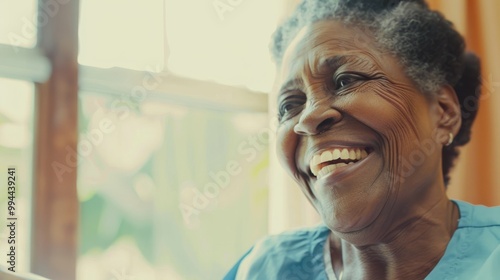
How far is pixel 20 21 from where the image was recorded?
62.0 inches

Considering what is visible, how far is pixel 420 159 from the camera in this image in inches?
46.1

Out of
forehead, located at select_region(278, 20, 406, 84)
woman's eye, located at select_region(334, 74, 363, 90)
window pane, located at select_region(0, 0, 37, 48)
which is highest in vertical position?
window pane, located at select_region(0, 0, 37, 48)

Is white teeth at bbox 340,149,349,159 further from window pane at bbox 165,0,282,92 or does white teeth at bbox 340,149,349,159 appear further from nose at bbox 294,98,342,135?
window pane at bbox 165,0,282,92

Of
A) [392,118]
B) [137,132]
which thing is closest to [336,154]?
[392,118]

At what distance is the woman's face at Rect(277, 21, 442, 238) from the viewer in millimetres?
1142

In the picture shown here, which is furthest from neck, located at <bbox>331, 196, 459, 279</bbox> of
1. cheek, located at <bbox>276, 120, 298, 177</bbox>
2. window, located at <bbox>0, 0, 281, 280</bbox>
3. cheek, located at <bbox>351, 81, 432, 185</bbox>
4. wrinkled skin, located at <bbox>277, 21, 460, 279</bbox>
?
window, located at <bbox>0, 0, 281, 280</bbox>

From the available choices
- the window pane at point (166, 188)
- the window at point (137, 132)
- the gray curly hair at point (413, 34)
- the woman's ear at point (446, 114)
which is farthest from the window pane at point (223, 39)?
the woman's ear at point (446, 114)

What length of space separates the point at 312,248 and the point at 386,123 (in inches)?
14.2

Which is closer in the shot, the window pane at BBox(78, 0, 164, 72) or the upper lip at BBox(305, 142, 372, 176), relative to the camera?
the upper lip at BBox(305, 142, 372, 176)

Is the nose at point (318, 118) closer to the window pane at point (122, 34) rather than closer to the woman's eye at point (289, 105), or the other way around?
the woman's eye at point (289, 105)

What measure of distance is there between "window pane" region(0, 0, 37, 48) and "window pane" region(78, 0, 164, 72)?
0.13 m

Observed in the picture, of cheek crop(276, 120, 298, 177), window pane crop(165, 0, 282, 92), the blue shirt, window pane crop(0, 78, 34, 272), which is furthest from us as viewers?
window pane crop(165, 0, 282, 92)

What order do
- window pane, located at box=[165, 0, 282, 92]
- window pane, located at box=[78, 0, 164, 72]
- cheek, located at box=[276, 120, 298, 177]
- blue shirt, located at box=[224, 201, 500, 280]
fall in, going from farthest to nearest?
window pane, located at box=[165, 0, 282, 92] → window pane, located at box=[78, 0, 164, 72] → cheek, located at box=[276, 120, 298, 177] → blue shirt, located at box=[224, 201, 500, 280]

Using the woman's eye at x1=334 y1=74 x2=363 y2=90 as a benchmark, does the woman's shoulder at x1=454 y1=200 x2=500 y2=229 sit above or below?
below
